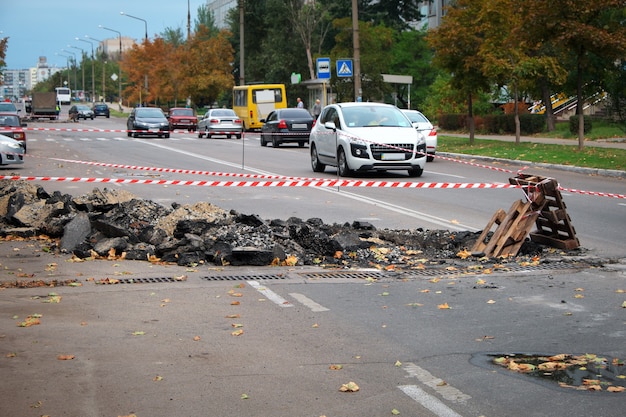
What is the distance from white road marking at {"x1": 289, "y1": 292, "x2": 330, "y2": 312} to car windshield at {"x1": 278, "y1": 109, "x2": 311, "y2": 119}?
3075 centimetres

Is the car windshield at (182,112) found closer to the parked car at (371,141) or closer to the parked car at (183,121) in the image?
the parked car at (183,121)

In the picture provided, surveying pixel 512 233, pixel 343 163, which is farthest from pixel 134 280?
pixel 343 163

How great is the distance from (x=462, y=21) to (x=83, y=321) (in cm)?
2832

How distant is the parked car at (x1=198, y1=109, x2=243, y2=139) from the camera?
47188 mm

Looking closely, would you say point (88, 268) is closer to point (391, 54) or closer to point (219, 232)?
point (219, 232)

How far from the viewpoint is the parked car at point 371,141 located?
21266 mm

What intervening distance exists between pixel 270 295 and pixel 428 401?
3.47 metres

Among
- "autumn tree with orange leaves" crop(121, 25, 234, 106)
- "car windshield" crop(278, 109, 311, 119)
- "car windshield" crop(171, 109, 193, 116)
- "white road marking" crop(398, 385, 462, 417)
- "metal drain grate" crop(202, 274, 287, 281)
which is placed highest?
"autumn tree with orange leaves" crop(121, 25, 234, 106)

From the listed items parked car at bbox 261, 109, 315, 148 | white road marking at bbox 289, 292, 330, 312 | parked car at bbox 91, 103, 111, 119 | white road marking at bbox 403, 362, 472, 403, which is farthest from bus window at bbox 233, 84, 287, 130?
white road marking at bbox 403, 362, 472, 403

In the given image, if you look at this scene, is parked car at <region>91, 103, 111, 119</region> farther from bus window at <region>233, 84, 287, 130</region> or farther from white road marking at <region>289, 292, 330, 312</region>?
white road marking at <region>289, 292, 330, 312</region>

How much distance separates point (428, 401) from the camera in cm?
538

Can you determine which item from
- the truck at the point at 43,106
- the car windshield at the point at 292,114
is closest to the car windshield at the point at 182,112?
the car windshield at the point at 292,114

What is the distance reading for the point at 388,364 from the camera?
6211mm

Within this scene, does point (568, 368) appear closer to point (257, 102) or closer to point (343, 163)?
point (343, 163)
